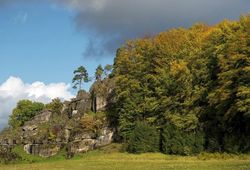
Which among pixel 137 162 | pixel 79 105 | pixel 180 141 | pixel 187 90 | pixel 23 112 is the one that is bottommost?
pixel 137 162

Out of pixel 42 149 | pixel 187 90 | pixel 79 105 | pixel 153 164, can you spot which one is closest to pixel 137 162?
pixel 153 164

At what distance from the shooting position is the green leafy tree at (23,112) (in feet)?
538

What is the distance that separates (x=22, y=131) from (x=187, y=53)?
53372mm

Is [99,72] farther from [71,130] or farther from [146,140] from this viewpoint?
[146,140]

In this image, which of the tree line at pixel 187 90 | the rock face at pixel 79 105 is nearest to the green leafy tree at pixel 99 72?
the rock face at pixel 79 105

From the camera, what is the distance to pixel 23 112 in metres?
167

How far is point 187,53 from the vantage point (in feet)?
309

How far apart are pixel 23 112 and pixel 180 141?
9138cm

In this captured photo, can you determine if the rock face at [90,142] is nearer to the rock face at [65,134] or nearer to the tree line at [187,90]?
the rock face at [65,134]

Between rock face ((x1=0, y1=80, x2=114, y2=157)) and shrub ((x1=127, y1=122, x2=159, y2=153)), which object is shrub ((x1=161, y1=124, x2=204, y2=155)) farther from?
rock face ((x1=0, y1=80, x2=114, y2=157))

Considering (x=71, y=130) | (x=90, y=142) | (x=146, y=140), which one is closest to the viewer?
(x=146, y=140)

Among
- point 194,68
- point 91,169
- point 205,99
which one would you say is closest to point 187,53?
point 194,68

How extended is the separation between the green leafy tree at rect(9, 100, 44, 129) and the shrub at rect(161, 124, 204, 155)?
81287 mm

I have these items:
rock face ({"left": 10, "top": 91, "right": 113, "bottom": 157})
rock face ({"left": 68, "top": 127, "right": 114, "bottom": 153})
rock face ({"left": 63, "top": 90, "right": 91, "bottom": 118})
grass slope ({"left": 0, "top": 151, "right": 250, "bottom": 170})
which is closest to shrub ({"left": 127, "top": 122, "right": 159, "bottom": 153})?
grass slope ({"left": 0, "top": 151, "right": 250, "bottom": 170})
